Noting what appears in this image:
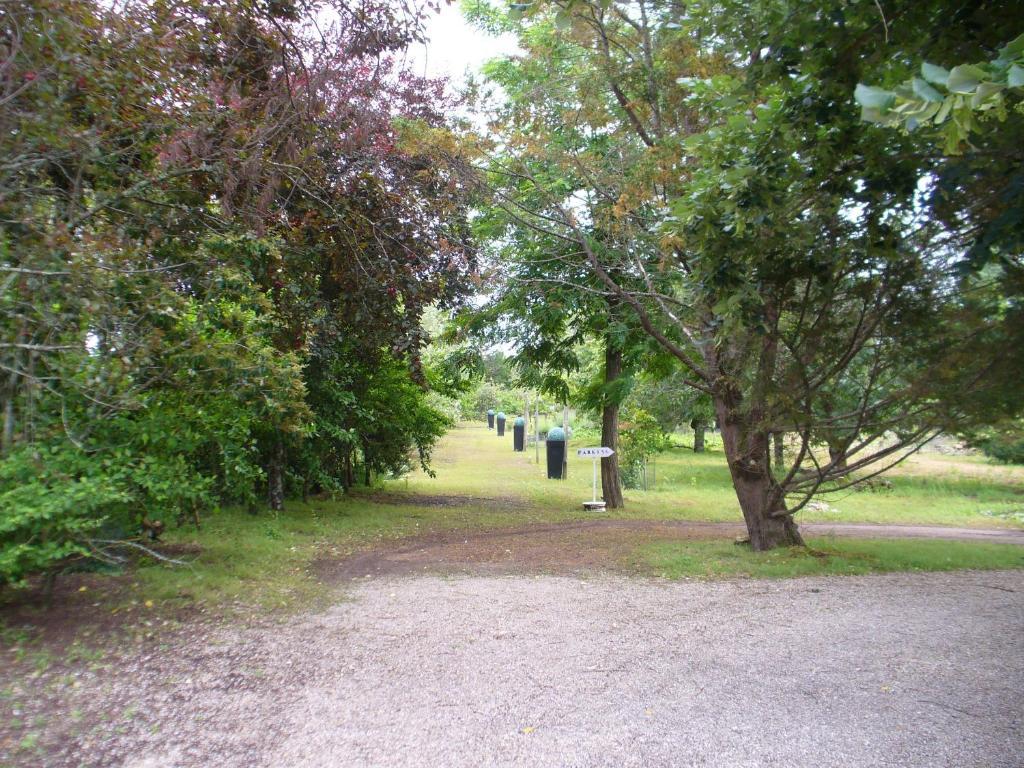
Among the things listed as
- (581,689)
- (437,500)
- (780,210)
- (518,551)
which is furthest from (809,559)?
(437,500)

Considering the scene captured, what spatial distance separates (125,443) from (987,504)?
21999mm

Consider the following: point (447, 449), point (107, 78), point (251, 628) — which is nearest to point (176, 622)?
point (251, 628)

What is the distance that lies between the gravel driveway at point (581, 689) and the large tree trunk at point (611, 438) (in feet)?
31.6

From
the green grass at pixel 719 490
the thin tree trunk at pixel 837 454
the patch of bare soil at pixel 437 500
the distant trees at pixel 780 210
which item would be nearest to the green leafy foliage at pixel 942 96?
the distant trees at pixel 780 210

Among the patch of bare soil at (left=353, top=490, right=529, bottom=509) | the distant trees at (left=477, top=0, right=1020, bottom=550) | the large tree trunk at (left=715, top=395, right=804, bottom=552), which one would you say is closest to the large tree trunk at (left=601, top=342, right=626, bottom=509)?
the patch of bare soil at (left=353, top=490, right=529, bottom=509)

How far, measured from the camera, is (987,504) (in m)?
20.3

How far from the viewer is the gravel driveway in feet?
11.3

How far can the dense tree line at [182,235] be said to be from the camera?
203 inches

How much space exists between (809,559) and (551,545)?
334 cm

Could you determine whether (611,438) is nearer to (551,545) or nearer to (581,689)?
(551,545)

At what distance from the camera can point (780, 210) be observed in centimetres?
522

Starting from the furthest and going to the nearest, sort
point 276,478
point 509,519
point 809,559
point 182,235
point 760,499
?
1. point 509,519
2. point 276,478
3. point 760,499
4. point 809,559
5. point 182,235

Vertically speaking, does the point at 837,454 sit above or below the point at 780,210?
below

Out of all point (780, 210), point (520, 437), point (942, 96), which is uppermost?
point (780, 210)
